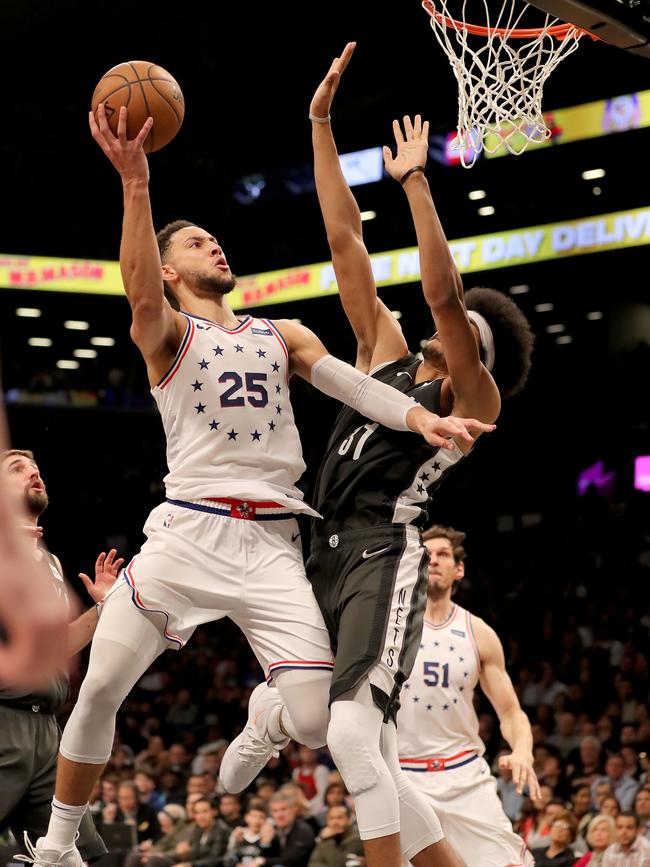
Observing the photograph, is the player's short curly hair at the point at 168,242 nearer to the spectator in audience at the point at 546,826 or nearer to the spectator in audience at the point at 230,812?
the spectator in audience at the point at 546,826

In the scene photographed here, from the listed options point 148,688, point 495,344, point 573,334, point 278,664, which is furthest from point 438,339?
point 573,334

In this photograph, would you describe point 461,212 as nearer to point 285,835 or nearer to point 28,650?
point 285,835

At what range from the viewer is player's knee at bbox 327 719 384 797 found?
4188 millimetres

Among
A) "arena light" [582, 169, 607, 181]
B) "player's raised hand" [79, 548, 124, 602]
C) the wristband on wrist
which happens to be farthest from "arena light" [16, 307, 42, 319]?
the wristband on wrist

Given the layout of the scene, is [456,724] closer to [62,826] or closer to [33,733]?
[33,733]

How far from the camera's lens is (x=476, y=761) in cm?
656

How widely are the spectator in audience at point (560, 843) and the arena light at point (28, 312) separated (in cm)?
1626

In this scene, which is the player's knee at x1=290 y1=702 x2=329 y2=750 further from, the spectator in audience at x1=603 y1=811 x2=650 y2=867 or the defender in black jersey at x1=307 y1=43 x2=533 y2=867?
the spectator in audience at x1=603 y1=811 x2=650 y2=867

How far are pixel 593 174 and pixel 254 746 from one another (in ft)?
46.1

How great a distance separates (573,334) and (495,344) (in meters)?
17.5

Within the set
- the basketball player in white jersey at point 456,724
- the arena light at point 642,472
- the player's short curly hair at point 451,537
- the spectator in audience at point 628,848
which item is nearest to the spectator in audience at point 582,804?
the spectator in audience at point 628,848

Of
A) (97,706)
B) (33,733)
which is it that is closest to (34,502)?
(33,733)

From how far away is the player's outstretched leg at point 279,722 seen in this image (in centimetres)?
438

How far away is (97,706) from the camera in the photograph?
429cm
